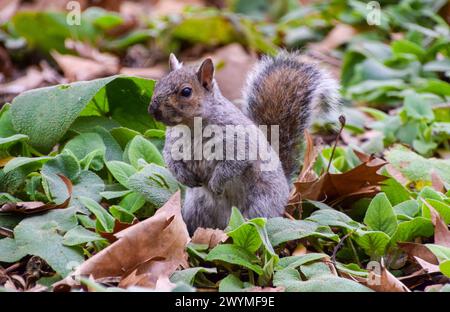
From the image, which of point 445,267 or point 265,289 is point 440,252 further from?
point 265,289

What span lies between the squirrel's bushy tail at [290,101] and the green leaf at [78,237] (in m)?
1.16

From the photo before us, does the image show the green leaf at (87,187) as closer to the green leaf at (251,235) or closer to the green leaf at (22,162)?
the green leaf at (22,162)

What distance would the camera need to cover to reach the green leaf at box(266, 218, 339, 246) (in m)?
3.31

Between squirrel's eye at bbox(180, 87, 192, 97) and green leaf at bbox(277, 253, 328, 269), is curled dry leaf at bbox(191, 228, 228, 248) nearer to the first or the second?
green leaf at bbox(277, 253, 328, 269)

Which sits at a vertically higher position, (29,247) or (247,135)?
(247,135)

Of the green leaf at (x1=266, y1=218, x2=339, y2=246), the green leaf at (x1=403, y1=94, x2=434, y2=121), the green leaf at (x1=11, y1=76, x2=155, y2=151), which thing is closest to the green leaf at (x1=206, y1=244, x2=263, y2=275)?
the green leaf at (x1=266, y1=218, x2=339, y2=246)

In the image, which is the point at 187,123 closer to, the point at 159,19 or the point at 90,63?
the point at 90,63

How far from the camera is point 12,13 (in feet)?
26.2

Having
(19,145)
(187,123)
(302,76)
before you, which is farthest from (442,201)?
(19,145)

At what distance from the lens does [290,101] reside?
3.98 metres

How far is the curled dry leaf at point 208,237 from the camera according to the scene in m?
3.30

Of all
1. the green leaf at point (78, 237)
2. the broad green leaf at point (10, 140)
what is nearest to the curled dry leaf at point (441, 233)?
the green leaf at point (78, 237)
